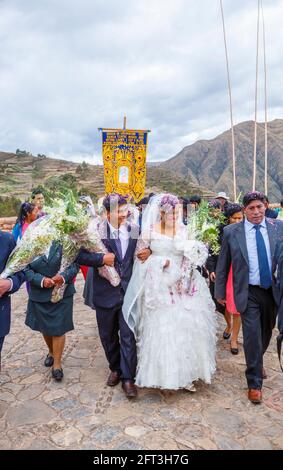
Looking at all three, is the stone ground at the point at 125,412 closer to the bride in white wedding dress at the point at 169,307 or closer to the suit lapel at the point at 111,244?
the bride in white wedding dress at the point at 169,307

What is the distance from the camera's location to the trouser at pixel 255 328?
3.76 m

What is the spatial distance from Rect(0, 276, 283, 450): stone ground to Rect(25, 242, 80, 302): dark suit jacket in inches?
40.4

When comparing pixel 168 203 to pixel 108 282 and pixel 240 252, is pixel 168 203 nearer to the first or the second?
pixel 240 252

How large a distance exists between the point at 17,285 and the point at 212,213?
2.48 m

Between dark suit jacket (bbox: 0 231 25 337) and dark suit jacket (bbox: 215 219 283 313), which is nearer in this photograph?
dark suit jacket (bbox: 0 231 25 337)

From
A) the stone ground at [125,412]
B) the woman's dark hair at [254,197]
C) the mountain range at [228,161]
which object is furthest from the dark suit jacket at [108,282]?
the mountain range at [228,161]

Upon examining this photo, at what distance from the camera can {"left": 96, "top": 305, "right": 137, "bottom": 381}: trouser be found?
12.9 feet

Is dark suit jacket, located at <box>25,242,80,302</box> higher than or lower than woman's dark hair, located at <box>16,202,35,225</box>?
lower

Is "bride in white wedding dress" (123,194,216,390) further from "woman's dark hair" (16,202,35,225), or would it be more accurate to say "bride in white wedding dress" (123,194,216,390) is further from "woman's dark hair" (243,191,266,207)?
"woman's dark hair" (16,202,35,225)

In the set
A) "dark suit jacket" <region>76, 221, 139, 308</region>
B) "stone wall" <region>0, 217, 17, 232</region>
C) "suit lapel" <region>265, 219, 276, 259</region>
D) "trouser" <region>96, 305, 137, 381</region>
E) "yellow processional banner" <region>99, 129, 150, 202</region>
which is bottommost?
"trouser" <region>96, 305, 137, 381</region>

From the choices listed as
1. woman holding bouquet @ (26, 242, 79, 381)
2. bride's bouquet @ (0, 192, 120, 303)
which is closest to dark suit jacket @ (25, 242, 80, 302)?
woman holding bouquet @ (26, 242, 79, 381)

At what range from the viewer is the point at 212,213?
465 cm
